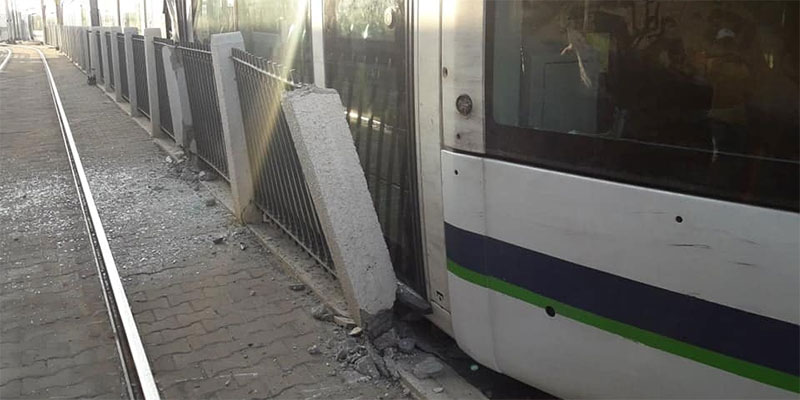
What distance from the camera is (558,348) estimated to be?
299 cm

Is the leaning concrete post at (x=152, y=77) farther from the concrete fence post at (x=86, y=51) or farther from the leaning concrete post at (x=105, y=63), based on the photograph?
the concrete fence post at (x=86, y=51)

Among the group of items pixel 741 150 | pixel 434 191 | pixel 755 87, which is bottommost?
pixel 434 191

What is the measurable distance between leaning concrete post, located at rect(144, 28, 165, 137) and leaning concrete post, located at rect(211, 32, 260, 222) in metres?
4.77

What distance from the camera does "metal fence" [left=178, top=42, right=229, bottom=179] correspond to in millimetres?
7133

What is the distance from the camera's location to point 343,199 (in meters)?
3.92

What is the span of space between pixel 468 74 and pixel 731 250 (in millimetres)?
1259

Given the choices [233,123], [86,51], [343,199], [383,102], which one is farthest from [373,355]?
[86,51]

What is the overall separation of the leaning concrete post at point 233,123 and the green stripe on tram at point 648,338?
3.20 metres

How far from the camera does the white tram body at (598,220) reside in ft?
7.45

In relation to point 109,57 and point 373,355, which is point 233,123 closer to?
point 373,355

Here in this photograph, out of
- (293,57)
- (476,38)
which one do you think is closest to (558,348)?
(476,38)

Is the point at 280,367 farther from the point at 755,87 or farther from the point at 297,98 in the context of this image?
the point at 755,87

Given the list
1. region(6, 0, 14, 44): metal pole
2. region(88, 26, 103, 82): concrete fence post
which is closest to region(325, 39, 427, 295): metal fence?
region(88, 26, 103, 82): concrete fence post

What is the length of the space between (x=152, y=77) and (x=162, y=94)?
0.32 meters
